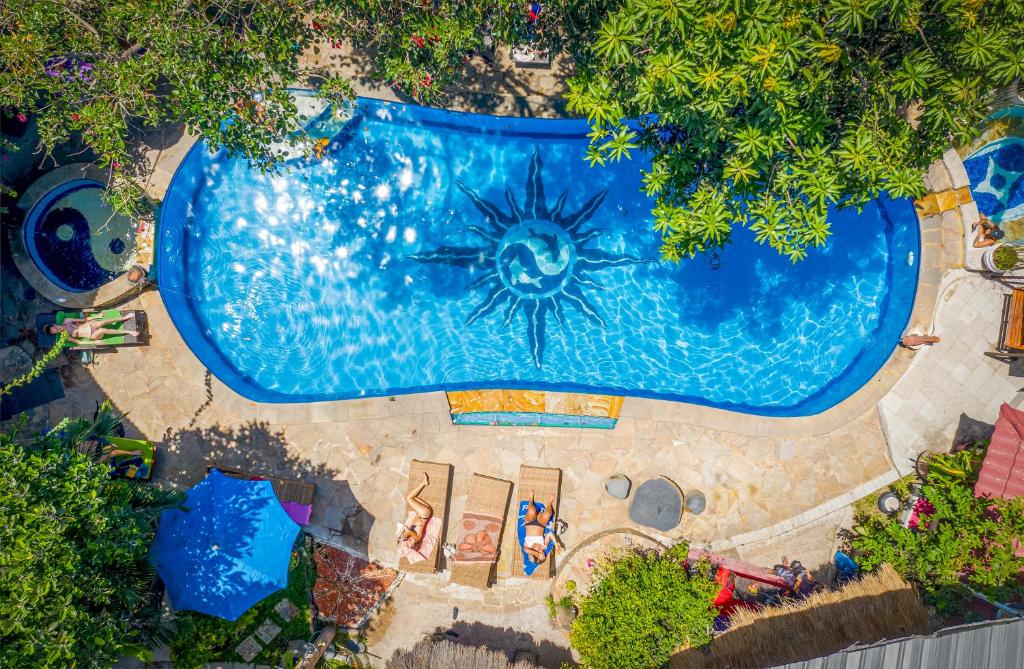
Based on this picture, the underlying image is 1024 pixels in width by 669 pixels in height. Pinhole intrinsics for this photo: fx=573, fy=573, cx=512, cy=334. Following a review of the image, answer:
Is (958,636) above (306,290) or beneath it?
beneath

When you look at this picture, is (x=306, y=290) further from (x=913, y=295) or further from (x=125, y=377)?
(x=913, y=295)

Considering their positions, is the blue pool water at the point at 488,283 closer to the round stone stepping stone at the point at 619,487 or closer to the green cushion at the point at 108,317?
the green cushion at the point at 108,317

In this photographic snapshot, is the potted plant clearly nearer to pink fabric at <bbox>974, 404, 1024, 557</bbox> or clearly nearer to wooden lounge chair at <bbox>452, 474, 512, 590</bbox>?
pink fabric at <bbox>974, 404, 1024, 557</bbox>

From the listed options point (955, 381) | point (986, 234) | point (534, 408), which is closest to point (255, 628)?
point (534, 408)

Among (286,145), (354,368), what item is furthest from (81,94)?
(354,368)

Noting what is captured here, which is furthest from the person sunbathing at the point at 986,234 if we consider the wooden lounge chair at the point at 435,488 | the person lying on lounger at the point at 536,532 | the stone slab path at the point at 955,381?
the wooden lounge chair at the point at 435,488
